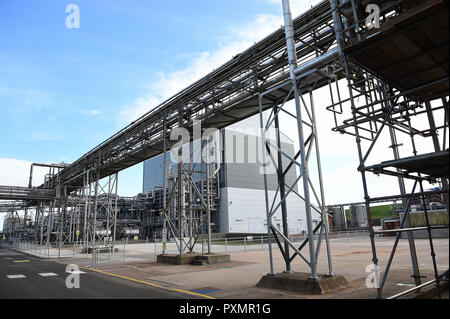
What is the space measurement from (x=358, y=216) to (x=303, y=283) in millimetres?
57850

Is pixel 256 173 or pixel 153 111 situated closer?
pixel 153 111

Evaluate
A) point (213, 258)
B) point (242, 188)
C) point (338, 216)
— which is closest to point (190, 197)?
point (213, 258)

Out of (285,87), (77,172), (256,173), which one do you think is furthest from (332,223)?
(285,87)

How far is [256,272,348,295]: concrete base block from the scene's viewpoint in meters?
7.51

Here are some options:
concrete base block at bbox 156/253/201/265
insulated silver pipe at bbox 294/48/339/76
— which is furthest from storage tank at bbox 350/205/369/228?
insulated silver pipe at bbox 294/48/339/76

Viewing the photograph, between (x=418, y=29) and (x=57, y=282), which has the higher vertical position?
(x=418, y=29)

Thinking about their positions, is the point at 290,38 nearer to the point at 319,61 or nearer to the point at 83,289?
the point at 319,61

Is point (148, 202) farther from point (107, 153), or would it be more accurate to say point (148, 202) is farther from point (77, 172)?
point (107, 153)

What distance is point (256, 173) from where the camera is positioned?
2132 inches

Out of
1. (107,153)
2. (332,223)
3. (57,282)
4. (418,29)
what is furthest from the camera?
(332,223)

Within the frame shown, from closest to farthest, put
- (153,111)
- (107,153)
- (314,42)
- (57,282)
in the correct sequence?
(314,42)
(57,282)
(153,111)
(107,153)

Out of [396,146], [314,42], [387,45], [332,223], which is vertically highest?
[314,42]

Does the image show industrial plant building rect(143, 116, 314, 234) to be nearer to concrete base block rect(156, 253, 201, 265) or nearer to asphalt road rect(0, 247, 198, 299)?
concrete base block rect(156, 253, 201, 265)
